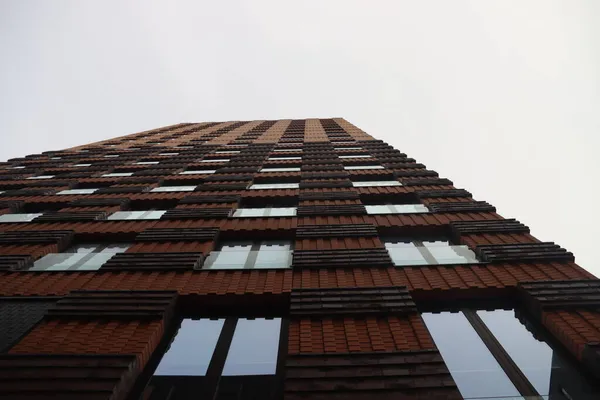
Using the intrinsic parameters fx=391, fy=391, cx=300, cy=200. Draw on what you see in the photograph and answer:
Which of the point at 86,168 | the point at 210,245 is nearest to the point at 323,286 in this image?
the point at 210,245

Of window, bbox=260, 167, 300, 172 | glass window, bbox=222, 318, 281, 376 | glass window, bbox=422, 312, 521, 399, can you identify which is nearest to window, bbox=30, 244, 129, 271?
glass window, bbox=222, 318, 281, 376

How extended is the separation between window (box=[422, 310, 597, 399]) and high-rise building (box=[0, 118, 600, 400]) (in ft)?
0.10

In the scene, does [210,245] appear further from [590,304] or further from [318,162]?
[318,162]

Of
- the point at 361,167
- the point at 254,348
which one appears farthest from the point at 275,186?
the point at 254,348

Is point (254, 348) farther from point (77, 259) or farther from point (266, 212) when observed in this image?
point (266, 212)

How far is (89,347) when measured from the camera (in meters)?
7.26

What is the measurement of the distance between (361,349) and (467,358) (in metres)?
2.08

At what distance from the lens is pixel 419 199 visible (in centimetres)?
1617

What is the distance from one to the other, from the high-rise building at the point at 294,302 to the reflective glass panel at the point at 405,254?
8 centimetres

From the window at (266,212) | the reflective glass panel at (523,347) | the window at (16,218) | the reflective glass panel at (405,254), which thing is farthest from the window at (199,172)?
the reflective glass panel at (523,347)

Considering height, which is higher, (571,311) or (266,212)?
(266,212)

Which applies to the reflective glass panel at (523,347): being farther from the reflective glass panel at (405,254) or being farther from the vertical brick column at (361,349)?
the reflective glass panel at (405,254)

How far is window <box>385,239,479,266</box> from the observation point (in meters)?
10.8

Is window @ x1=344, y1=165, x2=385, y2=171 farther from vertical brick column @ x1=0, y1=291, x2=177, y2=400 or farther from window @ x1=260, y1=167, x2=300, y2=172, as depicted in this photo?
vertical brick column @ x1=0, y1=291, x2=177, y2=400
